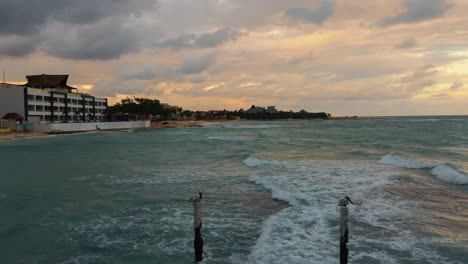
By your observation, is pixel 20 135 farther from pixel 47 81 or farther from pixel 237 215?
pixel 237 215

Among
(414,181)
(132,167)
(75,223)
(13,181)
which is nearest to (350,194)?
(414,181)

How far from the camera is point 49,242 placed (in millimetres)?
13609

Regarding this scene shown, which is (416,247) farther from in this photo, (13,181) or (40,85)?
(40,85)

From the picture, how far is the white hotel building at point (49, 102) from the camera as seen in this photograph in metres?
94.1

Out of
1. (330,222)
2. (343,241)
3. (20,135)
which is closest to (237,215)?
(330,222)

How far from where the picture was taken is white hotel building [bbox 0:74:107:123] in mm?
94125

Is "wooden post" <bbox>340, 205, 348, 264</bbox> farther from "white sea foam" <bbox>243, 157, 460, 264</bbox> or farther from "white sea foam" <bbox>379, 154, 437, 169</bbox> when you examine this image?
"white sea foam" <bbox>379, 154, 437, 169</bbox>

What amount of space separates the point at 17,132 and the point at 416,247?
9499cm

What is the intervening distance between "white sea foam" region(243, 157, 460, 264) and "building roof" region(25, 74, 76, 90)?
112m

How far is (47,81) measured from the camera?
120 metres

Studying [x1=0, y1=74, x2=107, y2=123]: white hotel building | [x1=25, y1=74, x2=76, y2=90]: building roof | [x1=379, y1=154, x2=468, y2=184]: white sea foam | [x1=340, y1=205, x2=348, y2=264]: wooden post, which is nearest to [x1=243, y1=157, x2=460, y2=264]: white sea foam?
[x1=340, y1=205, x2=348, y2=264]: wooden post

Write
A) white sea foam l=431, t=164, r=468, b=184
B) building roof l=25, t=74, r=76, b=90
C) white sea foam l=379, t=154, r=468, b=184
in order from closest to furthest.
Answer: white sea foam l=431, t=164, r=468, b=184, white sea foam l=379, t=154, r=468, b=184, building roof l=25, t=74, r=76, b=90

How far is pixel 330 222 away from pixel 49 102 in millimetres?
107365

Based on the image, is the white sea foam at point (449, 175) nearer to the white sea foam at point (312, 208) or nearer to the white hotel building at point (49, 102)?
the white sea foam at point (312, 208)
